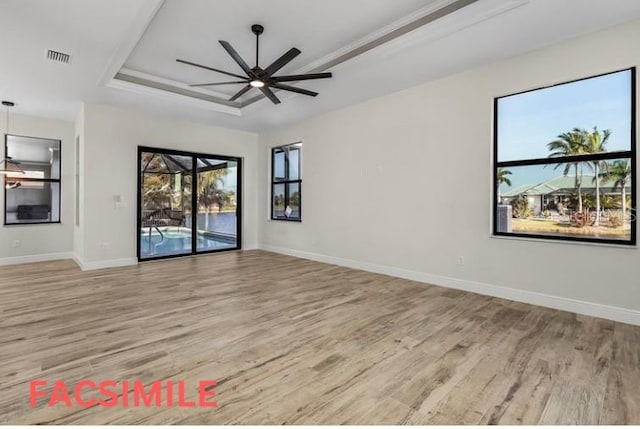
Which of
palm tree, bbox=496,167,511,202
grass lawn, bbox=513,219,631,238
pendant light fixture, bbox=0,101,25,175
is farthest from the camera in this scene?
pendant light fixture, bbox=0,101,25,175

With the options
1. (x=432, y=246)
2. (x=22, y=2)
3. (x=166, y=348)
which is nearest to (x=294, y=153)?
(x=432, y=246)

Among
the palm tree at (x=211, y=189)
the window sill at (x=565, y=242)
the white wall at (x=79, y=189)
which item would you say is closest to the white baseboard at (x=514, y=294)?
the window sill at (x=565, y=242)

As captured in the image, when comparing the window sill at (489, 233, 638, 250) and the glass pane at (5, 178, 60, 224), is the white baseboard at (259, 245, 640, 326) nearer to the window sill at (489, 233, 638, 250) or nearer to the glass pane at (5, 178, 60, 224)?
the window sill at (489, 233, 638, 250)

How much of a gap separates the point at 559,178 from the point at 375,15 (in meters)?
2.74

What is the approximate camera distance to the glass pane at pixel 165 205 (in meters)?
6.27

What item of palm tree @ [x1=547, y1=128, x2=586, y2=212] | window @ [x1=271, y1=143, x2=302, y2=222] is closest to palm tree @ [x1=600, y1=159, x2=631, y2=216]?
palm tree @ [x1=547, y1=128, x2=586, y2=212]

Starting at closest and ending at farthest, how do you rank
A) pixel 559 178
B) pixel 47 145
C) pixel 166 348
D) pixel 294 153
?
pixel 166 348, pixel 559 178, pixel 47 145, pixel 294 153

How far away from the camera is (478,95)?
4.14 metres

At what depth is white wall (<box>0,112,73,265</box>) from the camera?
5.99 m

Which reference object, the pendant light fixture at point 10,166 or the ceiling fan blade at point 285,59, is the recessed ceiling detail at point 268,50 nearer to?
the ceiling fan blade at point 285,59

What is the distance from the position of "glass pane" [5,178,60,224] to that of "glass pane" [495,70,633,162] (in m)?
8.02

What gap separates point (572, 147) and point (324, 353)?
11.3ft

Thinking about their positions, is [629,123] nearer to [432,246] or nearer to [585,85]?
[585,85]

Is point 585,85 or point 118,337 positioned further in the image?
point 585,85
